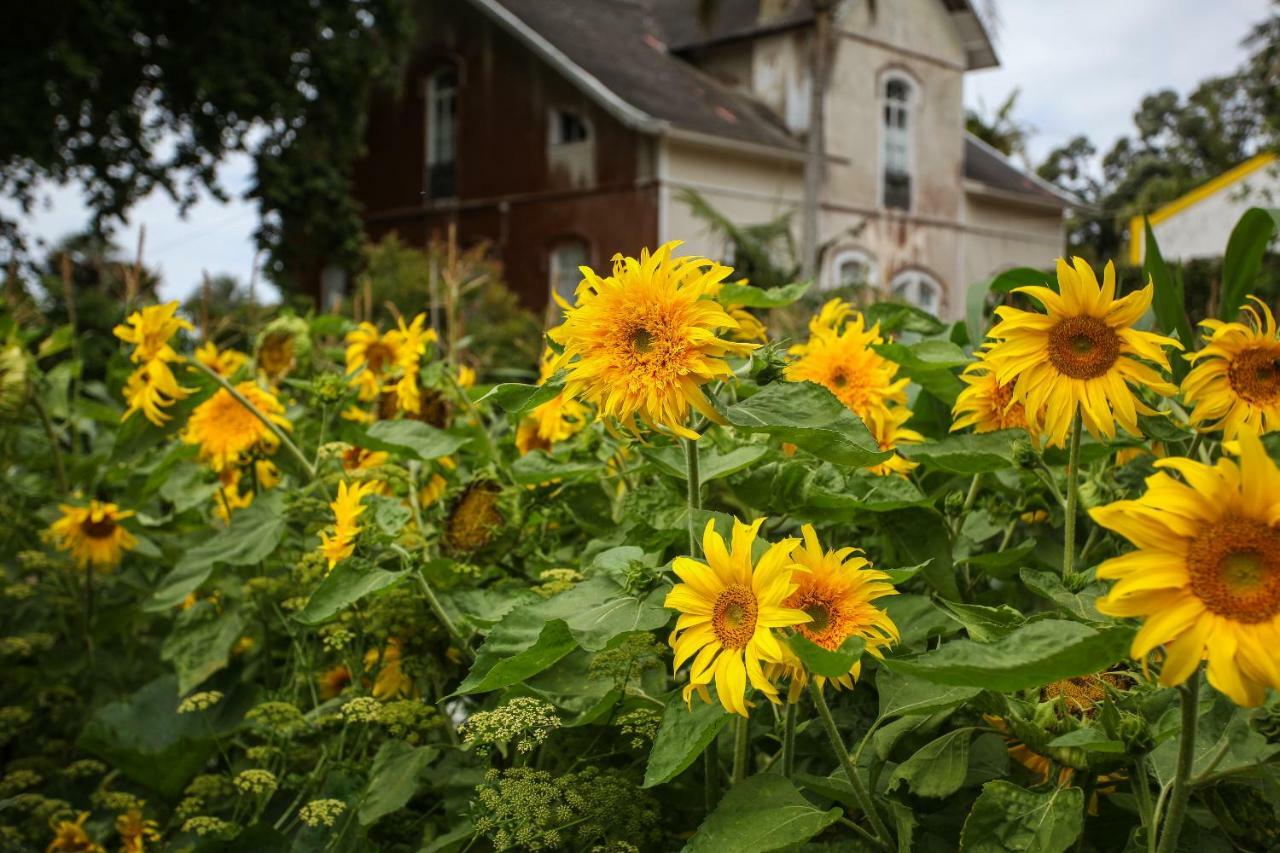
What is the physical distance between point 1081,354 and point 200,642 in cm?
147

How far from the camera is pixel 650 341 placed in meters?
1.15

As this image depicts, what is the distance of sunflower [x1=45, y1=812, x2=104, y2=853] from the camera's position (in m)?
2.03

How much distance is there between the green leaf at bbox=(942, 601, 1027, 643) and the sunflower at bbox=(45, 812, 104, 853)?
1572mm

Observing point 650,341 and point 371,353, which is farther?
point 371,353

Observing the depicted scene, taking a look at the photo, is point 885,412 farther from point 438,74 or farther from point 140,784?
point 438,74

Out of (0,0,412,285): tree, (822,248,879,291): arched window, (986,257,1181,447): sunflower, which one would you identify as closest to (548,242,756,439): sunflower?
(986,257,1181,447): sunflower

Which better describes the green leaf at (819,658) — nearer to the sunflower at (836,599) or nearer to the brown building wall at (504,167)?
the sunflower at (836,599)

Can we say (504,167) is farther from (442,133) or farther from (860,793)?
(860,793)

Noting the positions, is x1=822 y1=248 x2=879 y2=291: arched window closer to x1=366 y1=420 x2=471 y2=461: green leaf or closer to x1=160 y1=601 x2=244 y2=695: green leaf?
x1=160 y1=601 x2=244 y2=695: green leaf

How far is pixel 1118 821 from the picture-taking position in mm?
1225

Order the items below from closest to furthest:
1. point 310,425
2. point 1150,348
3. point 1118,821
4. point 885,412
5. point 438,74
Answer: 1. point 1150,348
2. point 1118,821
3. point 885,412
4. point 310,425
5. point 438,74

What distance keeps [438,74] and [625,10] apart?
10.8ft

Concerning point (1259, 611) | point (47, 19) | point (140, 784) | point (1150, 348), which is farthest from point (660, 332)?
point (47, 19)

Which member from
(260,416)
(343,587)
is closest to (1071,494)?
(343,587)
